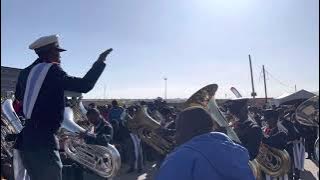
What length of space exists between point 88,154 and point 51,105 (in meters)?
2.94

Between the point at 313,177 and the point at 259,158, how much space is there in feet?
11.6

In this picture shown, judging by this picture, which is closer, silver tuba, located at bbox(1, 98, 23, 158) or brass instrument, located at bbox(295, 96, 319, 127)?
silver tuba, located at bbox(1, 98, 23, 158)

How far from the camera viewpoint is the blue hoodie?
2340 millimetres

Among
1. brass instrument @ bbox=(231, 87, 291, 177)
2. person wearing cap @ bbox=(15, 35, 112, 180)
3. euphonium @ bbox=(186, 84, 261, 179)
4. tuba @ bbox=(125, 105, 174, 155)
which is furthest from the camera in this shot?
tuba @ bbox=(125, 105, 174, 155)

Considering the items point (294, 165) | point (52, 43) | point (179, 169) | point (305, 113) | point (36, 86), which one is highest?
point (52, 43)

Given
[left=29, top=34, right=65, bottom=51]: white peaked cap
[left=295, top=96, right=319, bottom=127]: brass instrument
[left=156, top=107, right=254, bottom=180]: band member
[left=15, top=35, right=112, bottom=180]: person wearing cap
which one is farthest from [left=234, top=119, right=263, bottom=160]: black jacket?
[left=156, top=107, right=254, bottom=180]: band member

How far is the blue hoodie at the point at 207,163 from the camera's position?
2340 millimetres

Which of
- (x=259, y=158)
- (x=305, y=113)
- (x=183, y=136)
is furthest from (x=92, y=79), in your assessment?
(x=305, y=113)

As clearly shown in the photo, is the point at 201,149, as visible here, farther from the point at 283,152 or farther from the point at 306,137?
the point at 306,137

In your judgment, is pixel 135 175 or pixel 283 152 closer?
pixel 283 152

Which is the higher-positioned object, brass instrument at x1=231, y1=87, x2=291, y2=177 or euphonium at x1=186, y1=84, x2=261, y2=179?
euphonium at x1=186, y1=84, x2=261, y2=179

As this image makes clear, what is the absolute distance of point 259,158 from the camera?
7246mm

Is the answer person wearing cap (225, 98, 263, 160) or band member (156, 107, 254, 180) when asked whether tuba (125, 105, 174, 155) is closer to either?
person wearing cap (225, 98, 263, 160)

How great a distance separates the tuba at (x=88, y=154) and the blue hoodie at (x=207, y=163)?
14.2 feet
